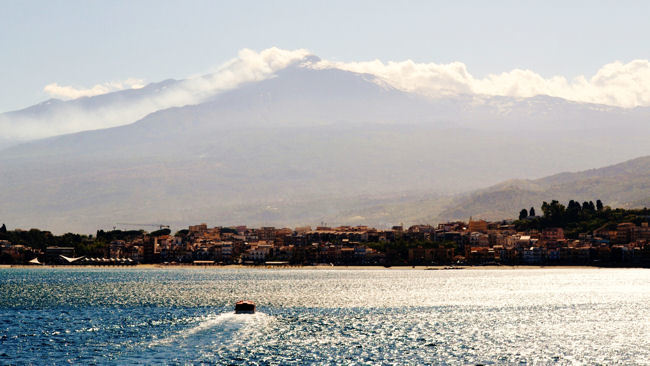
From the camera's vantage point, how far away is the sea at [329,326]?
72438mm

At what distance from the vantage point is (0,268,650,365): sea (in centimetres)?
7244

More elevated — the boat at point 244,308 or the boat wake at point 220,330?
the boat at point 244,308

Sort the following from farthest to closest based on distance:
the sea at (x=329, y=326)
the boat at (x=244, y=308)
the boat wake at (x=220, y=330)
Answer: the boat at (x=244, y=308) < the boat wake at (x=220, y=330) < the sea at (x=329, y=326)

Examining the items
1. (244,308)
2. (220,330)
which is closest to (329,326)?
(220,330)

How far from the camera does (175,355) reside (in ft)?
237

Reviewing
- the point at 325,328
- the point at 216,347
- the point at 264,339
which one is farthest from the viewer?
the point at 325,328

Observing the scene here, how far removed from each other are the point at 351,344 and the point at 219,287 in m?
83.7

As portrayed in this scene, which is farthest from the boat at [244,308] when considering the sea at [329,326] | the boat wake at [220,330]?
the sea at [329,326]

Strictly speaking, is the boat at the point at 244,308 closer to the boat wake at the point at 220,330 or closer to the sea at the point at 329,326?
the boat wake at the point at 220,330

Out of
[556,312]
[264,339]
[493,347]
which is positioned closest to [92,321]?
[264,339]

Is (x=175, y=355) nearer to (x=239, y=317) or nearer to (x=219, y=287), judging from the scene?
(x=239, y=317)

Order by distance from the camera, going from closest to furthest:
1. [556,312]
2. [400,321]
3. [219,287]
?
1. [400,321]
2. [556,312]
3. [219,287]

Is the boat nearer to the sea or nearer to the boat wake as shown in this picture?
the boat wake

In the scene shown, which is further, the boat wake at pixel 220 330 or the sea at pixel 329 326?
the boat wake at pixel 220 330
